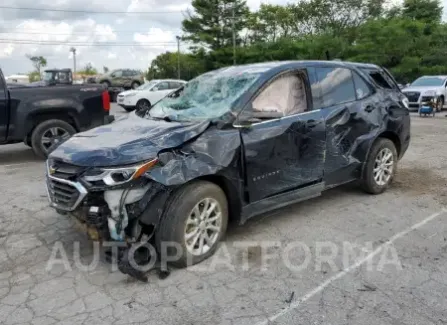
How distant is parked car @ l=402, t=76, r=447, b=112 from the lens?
675 inches

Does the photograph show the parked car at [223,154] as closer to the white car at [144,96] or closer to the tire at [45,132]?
the tire at [45,132]

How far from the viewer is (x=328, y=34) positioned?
105 feet

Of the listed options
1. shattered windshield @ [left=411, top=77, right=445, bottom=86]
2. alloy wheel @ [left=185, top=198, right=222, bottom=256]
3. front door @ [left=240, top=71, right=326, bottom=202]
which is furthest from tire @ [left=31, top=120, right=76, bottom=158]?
shattered windshield @ [left=411, top=77, right=445, bottom=86]

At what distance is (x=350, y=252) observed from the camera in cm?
382

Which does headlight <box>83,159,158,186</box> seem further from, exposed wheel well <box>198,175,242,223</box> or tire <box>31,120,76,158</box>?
tire <box>31,120,76,158</box>

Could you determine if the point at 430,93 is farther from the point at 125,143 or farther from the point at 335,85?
the point at 125,143

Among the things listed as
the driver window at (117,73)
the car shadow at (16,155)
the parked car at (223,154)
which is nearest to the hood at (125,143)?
the parked car at (223,154)

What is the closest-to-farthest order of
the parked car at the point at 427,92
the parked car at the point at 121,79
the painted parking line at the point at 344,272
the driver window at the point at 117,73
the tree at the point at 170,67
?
the painted parking line at the point at 344,272 → the parked car at the point at 427,92 → the parked car at the point at 121,79 → the driver window at the point at 117,73 → the tree at the point at 170,67

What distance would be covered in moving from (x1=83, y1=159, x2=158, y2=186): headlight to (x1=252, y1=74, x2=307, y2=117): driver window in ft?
4.40

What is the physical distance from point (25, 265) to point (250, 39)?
36.6m

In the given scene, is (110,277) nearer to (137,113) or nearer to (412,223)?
(137,113)

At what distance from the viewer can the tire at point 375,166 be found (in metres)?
5.19

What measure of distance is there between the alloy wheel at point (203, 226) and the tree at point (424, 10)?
1444 inches

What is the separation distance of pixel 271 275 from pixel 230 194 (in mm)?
809
